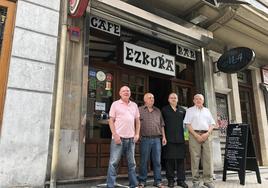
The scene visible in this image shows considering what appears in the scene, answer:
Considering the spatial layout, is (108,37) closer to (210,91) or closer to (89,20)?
(89,20)

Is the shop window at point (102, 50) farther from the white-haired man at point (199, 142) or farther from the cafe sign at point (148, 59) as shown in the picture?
the white-haired man at point (199, 142)

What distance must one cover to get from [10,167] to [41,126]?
0.80 meters

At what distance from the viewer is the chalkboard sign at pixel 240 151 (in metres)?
5.85

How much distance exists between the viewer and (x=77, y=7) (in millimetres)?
4848

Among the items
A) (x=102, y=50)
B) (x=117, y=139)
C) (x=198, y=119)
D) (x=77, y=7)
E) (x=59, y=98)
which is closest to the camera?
(x=117, y=139)

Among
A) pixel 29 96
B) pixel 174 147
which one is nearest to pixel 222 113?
pixel 174 147

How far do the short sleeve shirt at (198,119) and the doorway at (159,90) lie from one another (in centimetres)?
236

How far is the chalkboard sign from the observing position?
19.2ft

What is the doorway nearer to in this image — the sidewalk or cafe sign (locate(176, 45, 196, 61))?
cafe sign (locate(176, 45, 196, 61))

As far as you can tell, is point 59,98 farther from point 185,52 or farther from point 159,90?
point 185,52

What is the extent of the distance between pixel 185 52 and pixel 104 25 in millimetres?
2721

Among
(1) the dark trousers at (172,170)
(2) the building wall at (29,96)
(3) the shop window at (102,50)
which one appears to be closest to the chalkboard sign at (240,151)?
(1) the dark trousers at (172,170)

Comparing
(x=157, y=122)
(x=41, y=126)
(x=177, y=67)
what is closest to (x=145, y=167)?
(x=157, y=122)

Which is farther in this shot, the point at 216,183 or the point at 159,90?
the point at 159,90
